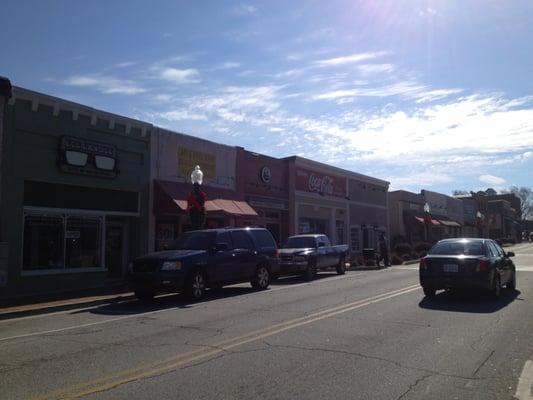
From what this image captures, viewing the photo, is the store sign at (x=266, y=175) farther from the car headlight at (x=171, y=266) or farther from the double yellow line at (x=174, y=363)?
the double yellow line at (x=174, y=363)

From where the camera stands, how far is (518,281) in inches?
717

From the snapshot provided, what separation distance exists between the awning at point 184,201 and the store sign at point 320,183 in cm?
702

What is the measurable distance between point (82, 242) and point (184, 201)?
4.27 meters

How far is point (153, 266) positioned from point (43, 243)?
5252 millimetres

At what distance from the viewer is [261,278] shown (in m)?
17.0

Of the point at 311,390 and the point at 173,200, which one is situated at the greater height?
the point at 173,200

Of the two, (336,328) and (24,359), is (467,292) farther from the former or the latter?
(24,359)

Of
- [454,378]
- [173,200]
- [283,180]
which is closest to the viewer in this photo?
[454,378]

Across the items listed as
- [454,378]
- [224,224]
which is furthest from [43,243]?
[454,378]

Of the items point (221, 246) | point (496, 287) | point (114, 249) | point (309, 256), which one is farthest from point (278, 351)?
point (114, 249)

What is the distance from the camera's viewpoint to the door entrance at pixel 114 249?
19781 mm

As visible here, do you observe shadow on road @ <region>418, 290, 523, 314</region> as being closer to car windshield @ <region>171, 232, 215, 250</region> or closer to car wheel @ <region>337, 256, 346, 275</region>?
car windshield @ <region>171, 232, 215, 250</region>

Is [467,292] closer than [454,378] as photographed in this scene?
No

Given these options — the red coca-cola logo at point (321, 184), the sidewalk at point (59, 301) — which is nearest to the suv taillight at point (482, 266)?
the sidewalk at point (59, 301)
